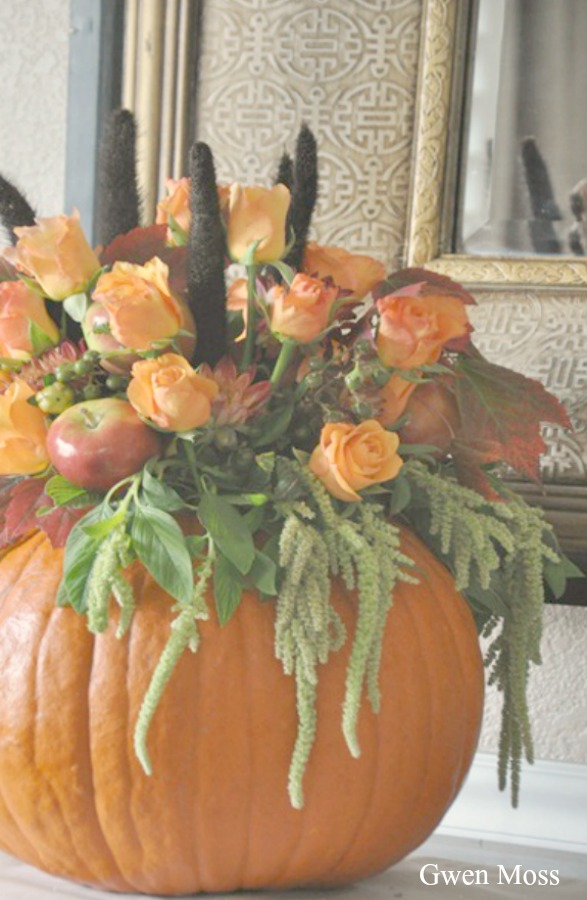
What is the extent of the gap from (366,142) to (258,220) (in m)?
0.38

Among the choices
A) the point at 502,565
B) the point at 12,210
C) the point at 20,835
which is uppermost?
the point at 12,210

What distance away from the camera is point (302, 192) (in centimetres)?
70

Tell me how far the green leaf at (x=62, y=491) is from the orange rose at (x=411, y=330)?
0.18m

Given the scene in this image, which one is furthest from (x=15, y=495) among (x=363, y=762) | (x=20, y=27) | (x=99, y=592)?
(x=20, y=27)

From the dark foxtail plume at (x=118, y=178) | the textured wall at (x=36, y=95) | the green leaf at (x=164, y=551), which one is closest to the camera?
the green leaf at (x=164, y=551)

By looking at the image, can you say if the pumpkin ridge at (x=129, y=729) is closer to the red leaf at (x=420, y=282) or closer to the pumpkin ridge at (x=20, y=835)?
the pumpkin ridge at (x=20, y=835)

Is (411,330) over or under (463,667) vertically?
over

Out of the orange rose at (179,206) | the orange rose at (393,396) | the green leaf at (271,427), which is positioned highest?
the orange rose at (179,206)

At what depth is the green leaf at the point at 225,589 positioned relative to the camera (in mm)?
595

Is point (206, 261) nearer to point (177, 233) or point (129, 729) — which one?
point (177, 233)

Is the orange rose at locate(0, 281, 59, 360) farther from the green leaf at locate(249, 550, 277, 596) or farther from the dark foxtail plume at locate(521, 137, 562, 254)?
the dark foxtail plume at locate(521, 137, 562, 254)

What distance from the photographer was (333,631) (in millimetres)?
621

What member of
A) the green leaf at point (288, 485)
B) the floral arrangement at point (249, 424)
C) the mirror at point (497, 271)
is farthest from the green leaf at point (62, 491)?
the mirror at point (497, 271)

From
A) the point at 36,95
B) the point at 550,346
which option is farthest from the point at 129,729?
the point at 36,95
